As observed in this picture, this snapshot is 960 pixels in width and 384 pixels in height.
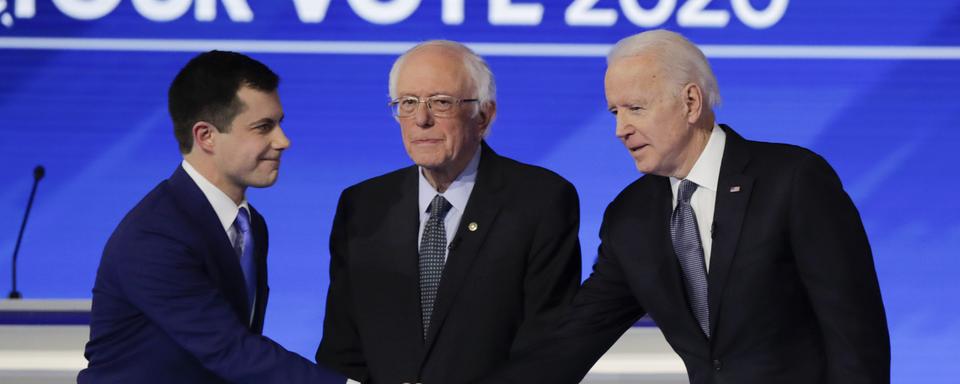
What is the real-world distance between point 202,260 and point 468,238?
0.50 meters

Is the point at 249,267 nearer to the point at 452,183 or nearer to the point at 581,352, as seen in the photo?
the point at 452,183

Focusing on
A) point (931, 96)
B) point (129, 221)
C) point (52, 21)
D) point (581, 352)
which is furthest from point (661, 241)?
point (52, 21)

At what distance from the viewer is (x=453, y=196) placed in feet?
8.16

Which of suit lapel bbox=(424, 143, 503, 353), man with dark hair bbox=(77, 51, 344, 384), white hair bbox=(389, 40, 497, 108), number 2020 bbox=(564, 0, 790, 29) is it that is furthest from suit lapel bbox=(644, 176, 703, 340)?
number 2020 bbox=(564, 0, 790, 29)

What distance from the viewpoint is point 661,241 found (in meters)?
2.31

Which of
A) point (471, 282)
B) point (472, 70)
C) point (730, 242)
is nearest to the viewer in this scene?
point (730, 242)

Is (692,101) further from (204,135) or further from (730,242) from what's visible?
(204,135)

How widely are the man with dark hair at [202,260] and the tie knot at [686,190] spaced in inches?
27.6

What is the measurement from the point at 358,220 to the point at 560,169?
110 inches

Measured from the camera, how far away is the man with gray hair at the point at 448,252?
241 cm

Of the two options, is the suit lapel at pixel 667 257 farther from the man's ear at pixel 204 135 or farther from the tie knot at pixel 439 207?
the man's ear at pixel 204 135

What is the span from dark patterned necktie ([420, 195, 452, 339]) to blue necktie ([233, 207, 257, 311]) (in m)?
0.32

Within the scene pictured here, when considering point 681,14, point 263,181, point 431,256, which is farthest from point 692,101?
point 681,14

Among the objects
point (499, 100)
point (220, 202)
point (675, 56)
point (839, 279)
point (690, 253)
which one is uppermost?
point (499, 100)
